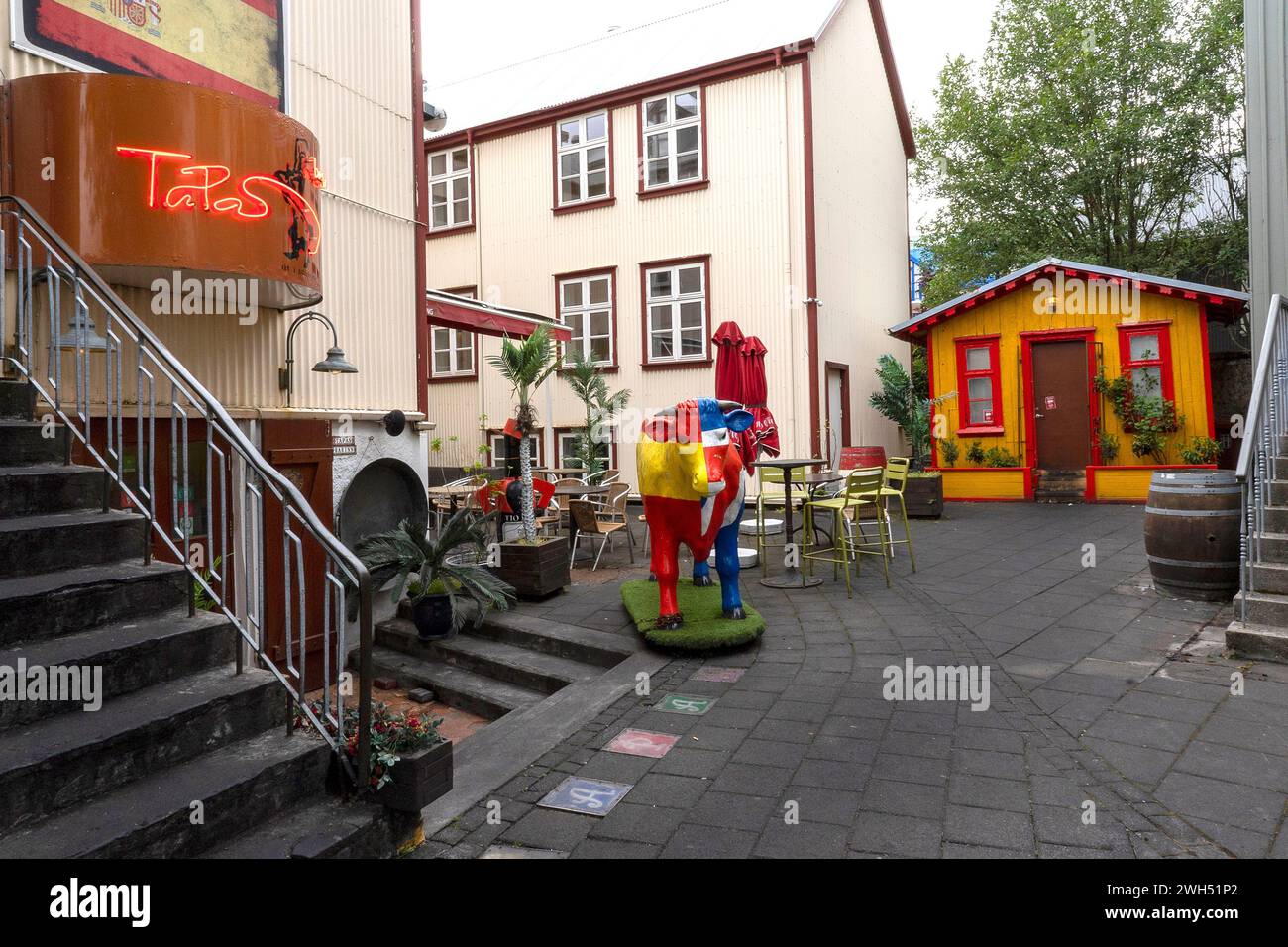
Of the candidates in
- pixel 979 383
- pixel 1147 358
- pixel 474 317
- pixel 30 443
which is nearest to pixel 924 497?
pixel 979 383

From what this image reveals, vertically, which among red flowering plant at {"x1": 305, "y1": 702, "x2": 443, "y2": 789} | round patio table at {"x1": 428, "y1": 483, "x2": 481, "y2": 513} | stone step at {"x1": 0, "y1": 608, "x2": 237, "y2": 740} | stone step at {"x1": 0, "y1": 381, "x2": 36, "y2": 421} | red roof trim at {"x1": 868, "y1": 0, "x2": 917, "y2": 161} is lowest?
red flowering plant at {"x1": 305, "y1": 702, "x2": 443, "y2": 789}

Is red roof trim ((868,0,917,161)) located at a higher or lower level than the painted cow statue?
higher

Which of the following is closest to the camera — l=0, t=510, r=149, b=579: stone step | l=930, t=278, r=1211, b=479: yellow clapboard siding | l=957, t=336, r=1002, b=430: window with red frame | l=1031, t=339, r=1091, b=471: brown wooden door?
l=0, t=510, r=149, b=579: stone step

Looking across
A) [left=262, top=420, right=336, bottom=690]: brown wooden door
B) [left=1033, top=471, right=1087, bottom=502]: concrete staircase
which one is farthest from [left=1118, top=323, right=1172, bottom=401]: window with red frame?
[left=262, top=420, right=336, bottom=690]: brown wooden door

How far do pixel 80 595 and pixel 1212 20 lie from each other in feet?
78.1

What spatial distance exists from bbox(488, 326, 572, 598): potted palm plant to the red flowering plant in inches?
172

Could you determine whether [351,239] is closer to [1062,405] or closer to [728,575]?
[728,575]

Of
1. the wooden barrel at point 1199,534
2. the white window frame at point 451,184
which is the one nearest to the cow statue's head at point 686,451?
the wooden barrel at point 1199,534

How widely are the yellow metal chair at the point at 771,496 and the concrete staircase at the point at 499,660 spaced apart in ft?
8.41

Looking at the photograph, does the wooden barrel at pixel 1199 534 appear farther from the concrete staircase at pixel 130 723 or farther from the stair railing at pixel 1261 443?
the concrete staircase at pixel 130 723

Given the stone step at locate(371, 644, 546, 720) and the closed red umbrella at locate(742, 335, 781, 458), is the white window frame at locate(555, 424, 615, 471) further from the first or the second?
the stone step at locate(371, 644, 546, 720)

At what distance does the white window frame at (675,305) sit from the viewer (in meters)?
14.4

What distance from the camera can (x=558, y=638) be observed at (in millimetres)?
6543

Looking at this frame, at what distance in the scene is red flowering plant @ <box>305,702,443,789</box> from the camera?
10.1 feet
